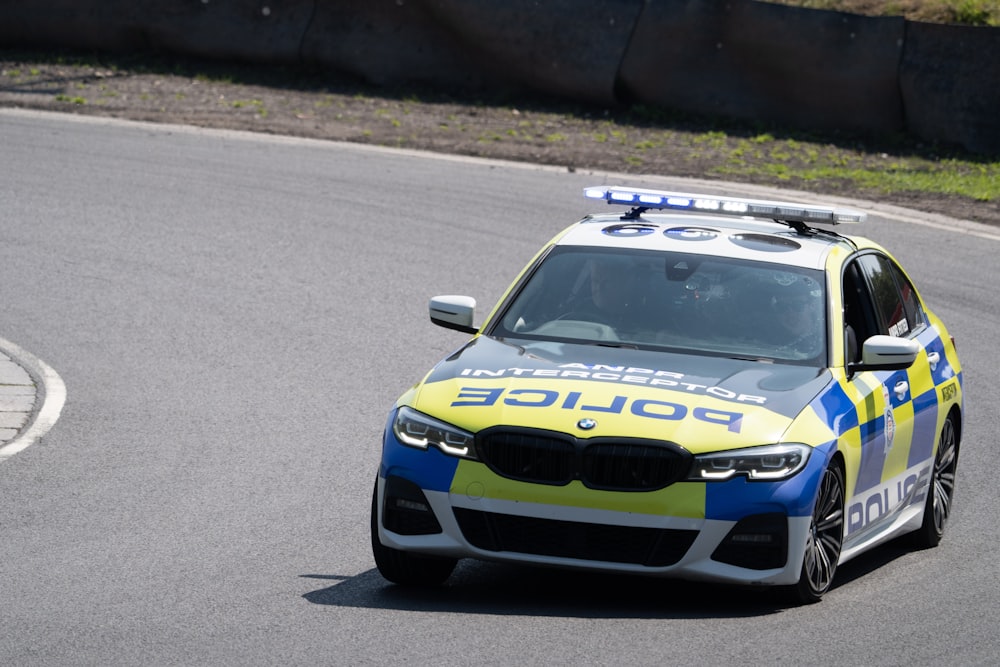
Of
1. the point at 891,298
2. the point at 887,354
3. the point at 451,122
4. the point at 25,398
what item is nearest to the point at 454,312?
the point at 887,354

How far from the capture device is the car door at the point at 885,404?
7570mm

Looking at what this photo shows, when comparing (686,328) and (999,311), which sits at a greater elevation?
(686,328)

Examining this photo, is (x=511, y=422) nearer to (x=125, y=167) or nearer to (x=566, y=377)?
(x=566, y=377)

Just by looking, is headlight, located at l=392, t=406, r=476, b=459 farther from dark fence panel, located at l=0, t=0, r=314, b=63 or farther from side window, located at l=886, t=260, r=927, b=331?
dark fence panel, located at l=0, t=0, r=314, b=63

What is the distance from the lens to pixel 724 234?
8.61m

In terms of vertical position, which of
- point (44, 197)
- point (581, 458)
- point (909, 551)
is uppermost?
point (581, 458)

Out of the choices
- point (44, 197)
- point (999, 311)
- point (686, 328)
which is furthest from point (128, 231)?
point (686, 328)

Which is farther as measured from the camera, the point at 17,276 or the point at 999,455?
the point at 17,276

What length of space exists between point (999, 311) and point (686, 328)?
306 inches

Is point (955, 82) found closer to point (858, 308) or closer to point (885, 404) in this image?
point (858, 308)

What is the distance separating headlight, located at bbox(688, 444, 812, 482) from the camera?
664cm

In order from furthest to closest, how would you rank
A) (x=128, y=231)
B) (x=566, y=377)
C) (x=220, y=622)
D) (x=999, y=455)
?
(x=128, y=231)
(x=999, y=455)
(x=566, y=377)
(x=220, y=622)

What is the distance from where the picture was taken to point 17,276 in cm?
1437

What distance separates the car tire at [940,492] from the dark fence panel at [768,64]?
13312 millimetres
